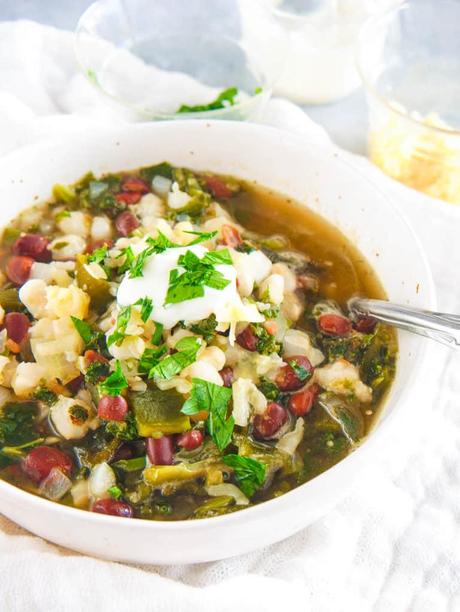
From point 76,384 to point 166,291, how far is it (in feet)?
1.67

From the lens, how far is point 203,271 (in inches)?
134

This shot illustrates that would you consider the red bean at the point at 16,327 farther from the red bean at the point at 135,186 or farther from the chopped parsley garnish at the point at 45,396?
the red bean at the point at 135,186

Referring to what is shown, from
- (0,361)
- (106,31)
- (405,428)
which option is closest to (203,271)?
(0,361)

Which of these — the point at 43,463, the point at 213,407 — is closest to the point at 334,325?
the point at 213,407

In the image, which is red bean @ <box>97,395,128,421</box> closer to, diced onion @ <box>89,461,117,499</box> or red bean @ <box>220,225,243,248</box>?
diced onion @ <box>89,461,117,499</box>

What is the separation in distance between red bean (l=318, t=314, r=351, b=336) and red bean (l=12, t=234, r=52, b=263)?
4.24 ft

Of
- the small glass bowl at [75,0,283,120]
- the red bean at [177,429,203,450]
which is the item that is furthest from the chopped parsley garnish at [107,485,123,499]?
the small glass bowl at [75,0,283,120]

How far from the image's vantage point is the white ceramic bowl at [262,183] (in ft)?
9.70

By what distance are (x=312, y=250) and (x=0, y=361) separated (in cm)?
156

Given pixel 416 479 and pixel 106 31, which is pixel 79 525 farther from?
pixel 106 31

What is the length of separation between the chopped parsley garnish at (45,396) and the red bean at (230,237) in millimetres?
1031

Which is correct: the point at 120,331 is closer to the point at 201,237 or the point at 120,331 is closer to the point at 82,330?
the point at 82,330

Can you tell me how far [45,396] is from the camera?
11.2 feet

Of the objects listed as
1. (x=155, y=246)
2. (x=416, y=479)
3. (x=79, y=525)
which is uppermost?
(x=155, y=246)
